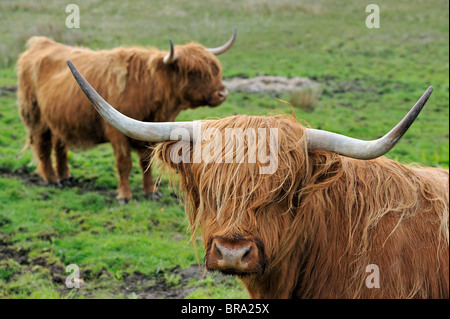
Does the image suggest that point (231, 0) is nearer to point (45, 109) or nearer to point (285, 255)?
point (45, 109)

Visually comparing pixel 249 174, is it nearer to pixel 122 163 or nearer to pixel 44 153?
pixel 122 163

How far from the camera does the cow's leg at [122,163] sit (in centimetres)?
619

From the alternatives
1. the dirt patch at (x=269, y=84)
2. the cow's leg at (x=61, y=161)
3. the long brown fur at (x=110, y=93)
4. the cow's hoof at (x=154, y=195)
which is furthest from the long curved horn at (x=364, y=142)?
the dirt patch at (x=269, y=84)

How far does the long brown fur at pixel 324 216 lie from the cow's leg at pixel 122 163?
3.48 m

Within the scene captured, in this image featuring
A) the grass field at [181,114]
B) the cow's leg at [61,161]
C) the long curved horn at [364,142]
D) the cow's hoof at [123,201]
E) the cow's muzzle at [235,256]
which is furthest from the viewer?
the cow's leg at [61,161]

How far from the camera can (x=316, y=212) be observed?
2.65 meters

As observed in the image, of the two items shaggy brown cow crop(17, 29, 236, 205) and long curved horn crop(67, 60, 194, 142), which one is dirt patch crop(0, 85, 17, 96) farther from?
long curved horn crop(67, 60, 194, 142)

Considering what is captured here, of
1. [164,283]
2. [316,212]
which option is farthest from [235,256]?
[164,283]

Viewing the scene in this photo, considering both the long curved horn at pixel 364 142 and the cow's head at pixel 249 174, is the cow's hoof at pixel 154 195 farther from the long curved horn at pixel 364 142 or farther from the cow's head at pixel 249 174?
the long curved horn at pixel 364 142

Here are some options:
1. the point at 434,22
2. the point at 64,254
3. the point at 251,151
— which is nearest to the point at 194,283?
the point at 64,254

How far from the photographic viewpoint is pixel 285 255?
8.71ft

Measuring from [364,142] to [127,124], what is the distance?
117cm

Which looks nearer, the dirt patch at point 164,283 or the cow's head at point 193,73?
the dirt patch at point 164,283

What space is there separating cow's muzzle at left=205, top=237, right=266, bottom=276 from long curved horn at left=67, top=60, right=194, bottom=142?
0.64m
